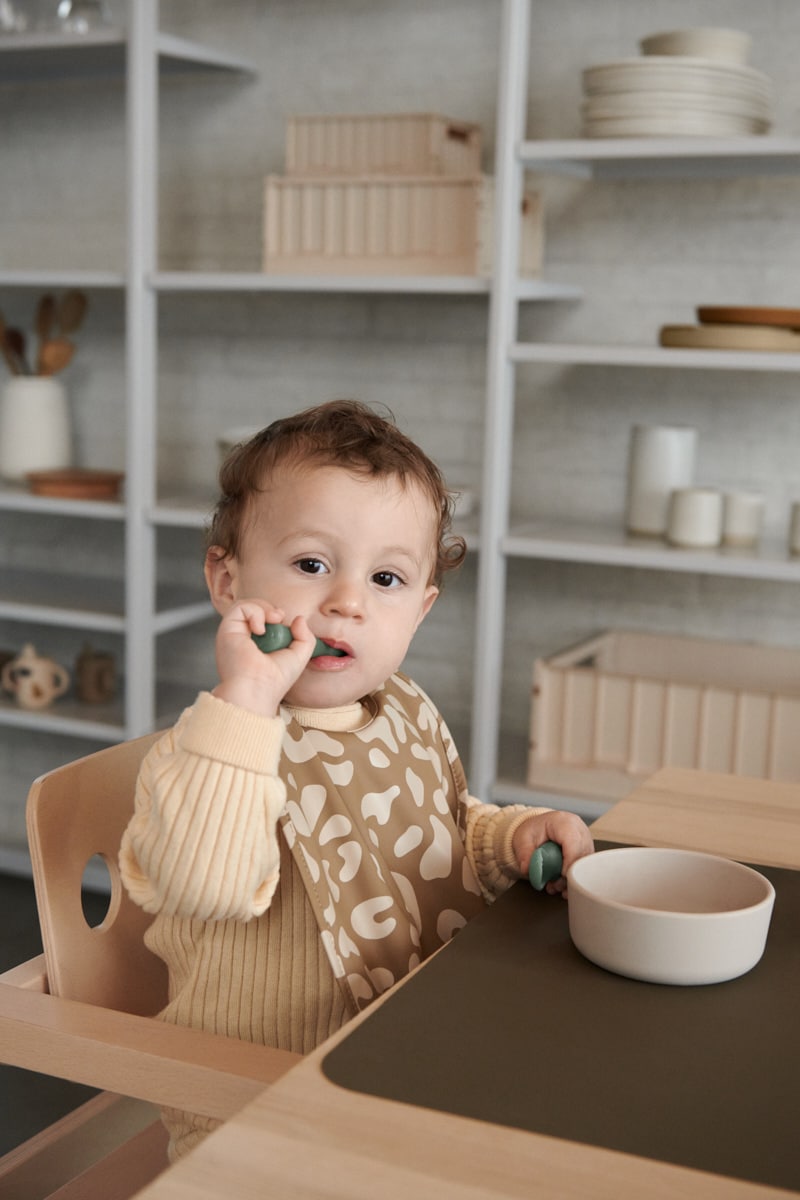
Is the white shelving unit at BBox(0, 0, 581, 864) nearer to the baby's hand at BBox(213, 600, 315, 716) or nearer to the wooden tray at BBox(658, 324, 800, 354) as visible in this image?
the wooden tray at BBox(658, 324, 800, 354)

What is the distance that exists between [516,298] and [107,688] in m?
1.36

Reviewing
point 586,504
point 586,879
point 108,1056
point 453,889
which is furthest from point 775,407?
point 108,1056

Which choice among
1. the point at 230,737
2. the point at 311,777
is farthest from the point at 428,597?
the point at 230,737

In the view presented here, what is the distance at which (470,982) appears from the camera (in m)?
0.89

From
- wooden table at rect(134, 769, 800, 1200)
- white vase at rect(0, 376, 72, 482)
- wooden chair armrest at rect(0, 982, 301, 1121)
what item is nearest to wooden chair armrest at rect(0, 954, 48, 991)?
wooden chair armrest at rect(0, 982, 301, 1121)

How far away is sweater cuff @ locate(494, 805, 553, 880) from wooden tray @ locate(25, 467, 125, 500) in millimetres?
1997

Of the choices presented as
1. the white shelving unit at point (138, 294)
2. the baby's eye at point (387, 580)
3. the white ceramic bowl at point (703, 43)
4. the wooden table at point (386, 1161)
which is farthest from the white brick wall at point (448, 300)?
the wooden table at point (386, 1161)

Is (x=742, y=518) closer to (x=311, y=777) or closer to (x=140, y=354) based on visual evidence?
(x=140, y=354)

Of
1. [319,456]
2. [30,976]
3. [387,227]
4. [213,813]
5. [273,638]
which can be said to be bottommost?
[30,976]

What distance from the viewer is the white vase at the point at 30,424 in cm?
318

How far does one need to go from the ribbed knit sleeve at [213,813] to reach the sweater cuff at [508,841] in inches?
12.8

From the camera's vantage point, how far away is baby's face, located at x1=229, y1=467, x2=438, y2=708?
43.2 inches

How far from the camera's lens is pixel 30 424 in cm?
319

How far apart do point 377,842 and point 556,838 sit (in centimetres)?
16
